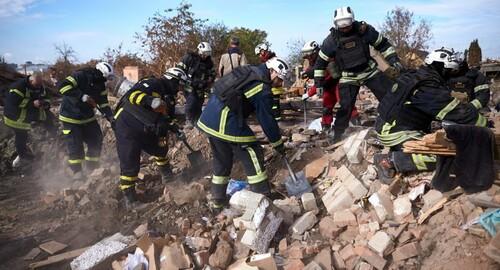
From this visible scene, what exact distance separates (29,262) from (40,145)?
5.62 meters

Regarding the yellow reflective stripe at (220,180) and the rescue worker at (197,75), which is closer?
the yellow reflective stripe at (220,180)

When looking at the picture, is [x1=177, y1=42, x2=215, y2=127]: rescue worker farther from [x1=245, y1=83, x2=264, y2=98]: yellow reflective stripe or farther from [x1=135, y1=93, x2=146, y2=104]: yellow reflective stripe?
[x1=245, y1=83, x2=264, y2=98]: yellow reflective stripe

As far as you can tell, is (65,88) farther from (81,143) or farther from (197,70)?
(197,70)

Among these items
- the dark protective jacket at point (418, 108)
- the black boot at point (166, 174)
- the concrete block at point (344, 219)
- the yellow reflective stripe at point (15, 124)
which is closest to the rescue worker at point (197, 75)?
the black boot at point (166, 174)

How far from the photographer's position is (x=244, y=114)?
408 centimetres

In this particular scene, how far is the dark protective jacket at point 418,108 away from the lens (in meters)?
3.54

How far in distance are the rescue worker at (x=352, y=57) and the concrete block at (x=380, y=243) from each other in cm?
244

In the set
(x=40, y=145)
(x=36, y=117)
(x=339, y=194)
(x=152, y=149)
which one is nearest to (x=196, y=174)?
(x=152, y=149)

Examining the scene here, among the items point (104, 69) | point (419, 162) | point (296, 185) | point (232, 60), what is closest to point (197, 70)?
point (232, 60)

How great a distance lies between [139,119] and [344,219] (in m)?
2.61

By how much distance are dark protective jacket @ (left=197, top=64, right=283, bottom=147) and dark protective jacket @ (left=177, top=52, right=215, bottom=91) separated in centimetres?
294

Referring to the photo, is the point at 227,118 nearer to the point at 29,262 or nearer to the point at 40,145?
the point at 29,262

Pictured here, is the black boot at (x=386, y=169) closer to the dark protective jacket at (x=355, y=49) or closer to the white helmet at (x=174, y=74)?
the dark protective jacket at (x=355, y=49)

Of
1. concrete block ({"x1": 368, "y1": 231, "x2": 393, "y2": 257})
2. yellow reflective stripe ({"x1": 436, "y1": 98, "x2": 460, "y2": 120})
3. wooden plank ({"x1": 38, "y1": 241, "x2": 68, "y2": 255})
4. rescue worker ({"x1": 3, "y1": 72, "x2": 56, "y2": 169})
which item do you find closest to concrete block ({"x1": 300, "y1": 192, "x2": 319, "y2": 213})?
concrete block ({"x1": 368, "y1": 231, "x2": 393, "y2": 257})
